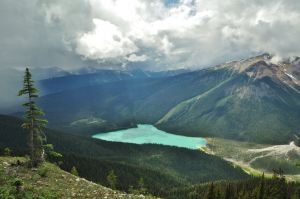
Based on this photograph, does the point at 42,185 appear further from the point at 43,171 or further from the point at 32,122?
the point at 32,122

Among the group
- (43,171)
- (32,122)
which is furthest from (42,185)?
(32,122)

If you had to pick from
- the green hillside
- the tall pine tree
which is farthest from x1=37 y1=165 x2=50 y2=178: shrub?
the tall pine tree

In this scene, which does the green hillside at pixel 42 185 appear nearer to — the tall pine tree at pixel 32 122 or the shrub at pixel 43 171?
the shrub at pixel 43 171

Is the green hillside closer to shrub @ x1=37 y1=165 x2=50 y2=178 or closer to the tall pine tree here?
shrub @ x1=37 y1=165 x2=50 y2=178

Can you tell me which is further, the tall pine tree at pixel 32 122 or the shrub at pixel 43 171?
the tall pine tree at pixel 32 122

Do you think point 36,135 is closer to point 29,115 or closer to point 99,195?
point 29,115

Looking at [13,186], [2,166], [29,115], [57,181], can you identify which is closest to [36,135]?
[29,115]

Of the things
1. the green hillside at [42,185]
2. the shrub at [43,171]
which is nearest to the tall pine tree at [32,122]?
the green hillside at [42,185]

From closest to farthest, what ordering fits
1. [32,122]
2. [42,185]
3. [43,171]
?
[42,185] < [43,171] < [32,122]
